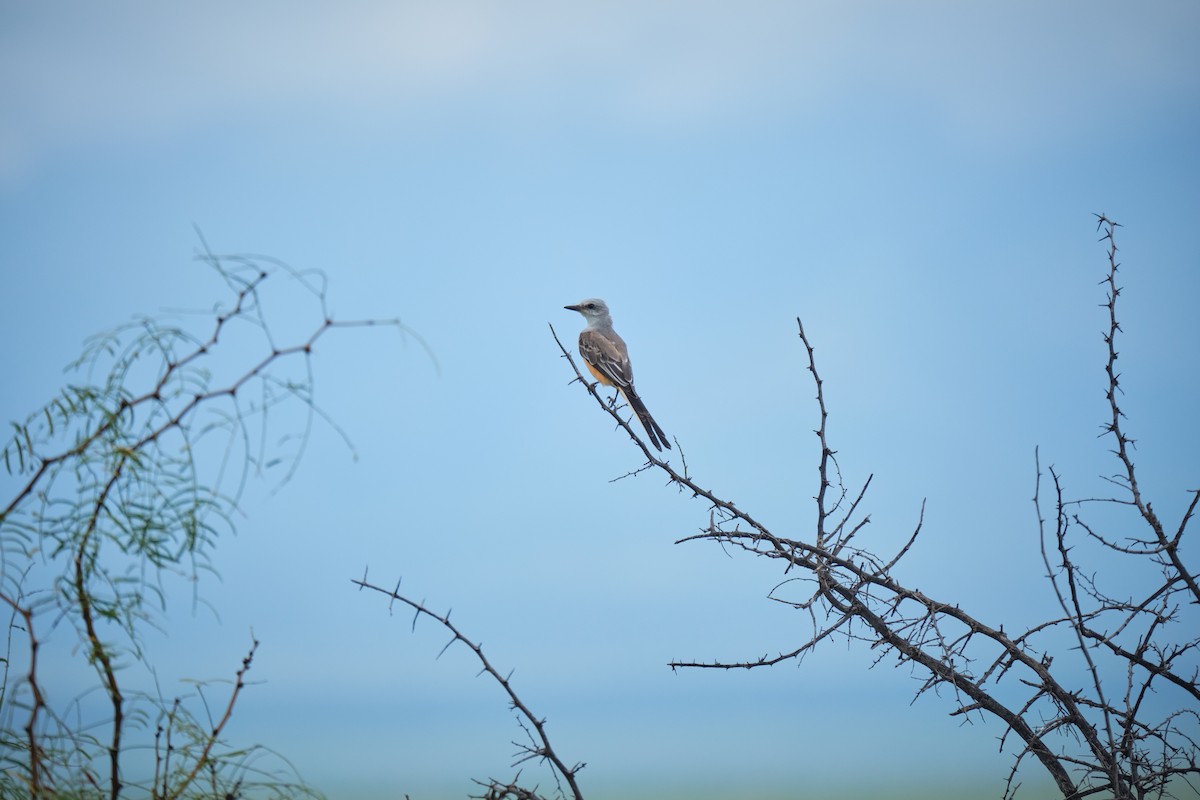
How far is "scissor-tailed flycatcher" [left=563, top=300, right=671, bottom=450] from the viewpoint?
24.8 feet

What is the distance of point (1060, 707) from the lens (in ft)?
10.4

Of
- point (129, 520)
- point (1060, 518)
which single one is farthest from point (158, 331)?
point (1060, 518)

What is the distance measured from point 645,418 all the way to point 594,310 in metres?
3.29

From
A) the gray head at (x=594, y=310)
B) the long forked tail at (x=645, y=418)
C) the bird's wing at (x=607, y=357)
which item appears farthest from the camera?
the gray head at (x=594, y=310)

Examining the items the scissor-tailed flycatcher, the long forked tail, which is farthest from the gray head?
the long forked tail

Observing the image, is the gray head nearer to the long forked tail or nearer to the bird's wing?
the bird's wing

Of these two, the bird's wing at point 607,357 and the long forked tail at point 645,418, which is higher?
the bird's wing at point 607,357

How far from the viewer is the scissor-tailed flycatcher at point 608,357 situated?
7555 mm

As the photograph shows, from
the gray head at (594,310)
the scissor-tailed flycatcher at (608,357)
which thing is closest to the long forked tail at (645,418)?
the scissor-tailed flycatcher at (608,357)

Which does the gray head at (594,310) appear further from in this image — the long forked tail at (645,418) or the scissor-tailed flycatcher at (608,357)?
the long forked tail at (645,418)

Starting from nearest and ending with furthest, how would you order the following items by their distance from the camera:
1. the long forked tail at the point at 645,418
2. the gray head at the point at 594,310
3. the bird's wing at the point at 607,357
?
the long forked tail at the point at 645,418 < the bird's wing at the point at 607,357 < the gray head at the point at 594,310

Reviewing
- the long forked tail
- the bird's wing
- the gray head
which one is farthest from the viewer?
the gray head

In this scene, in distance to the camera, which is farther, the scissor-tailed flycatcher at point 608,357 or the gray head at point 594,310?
the gray head at point 594,310

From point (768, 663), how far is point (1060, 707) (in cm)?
93
